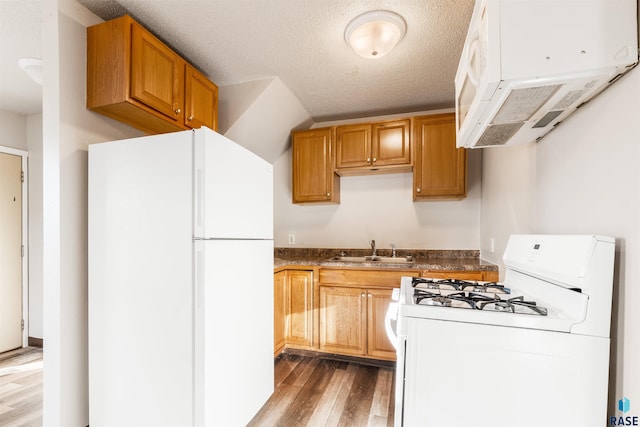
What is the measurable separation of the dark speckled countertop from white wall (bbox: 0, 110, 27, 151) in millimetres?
2810

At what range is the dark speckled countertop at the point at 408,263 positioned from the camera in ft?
7.55

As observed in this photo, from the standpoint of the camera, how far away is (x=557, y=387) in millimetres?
855

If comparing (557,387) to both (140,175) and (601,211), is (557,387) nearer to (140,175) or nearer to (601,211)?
(601,211)

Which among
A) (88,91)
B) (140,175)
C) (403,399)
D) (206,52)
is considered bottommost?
(403,399)

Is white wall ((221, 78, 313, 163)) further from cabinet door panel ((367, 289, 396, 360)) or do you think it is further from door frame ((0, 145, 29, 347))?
door frame ((0, 145, 29, 347))

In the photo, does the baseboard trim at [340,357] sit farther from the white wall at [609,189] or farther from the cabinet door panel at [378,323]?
the white wall at [609,189]

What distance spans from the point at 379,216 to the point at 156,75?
7.34 ft

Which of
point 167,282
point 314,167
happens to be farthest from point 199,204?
point 314,167

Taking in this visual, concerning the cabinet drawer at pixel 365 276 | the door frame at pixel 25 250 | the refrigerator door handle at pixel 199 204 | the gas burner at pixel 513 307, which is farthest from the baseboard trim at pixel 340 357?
the door frame at pixel 25 250

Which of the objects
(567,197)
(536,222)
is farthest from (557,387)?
(536,222)

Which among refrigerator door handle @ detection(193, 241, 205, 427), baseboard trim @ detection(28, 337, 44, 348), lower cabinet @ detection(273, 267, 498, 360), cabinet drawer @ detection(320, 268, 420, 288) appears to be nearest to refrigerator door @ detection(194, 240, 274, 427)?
refrigerator door handle @ detection(193, 241, 205, 427)

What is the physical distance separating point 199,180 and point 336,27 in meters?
1.24

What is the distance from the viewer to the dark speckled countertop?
230 cm

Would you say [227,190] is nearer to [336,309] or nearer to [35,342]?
[336,309]
